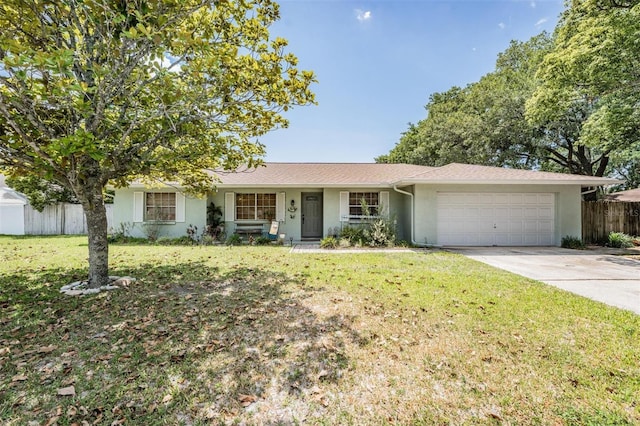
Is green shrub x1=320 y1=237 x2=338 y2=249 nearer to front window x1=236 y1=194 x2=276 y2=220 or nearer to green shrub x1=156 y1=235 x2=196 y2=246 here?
front window x1=236 y1=194 x2=276 y2=220

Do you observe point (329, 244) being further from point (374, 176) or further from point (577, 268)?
point (577, 268)

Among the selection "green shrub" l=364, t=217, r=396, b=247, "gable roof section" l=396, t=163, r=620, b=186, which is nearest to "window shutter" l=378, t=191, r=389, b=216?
"green shrub" l=364, t=217, r=396, b=247

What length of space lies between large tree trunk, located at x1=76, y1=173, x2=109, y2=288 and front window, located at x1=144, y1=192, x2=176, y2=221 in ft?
25.2

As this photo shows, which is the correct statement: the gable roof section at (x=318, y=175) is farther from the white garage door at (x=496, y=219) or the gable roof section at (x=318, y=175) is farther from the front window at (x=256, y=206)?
the white garage door at (x=496, y=219)

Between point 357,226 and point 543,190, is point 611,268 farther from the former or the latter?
point 357,226

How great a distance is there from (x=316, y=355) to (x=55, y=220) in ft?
60.9

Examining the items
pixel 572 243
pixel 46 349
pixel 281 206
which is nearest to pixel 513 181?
pixel 572 243

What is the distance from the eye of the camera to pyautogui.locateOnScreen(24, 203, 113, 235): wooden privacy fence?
49.8 feet

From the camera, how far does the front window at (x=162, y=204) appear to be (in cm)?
1278

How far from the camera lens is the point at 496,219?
1133 cm

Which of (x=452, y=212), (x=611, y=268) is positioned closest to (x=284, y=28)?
(x=452, y=212)

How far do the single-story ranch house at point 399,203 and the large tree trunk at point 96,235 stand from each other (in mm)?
5027

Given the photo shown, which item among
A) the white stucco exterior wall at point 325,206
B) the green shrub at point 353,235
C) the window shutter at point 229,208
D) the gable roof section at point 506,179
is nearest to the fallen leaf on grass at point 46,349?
the green shrub at point 353,235

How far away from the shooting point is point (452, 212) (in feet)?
37.1
